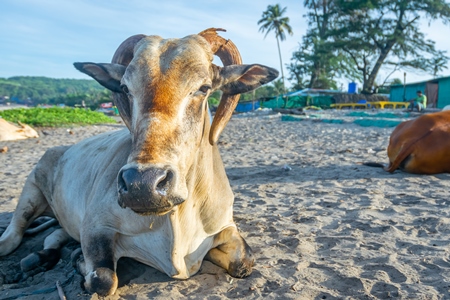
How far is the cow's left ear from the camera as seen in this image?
119 inches

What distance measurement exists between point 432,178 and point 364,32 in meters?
32.7

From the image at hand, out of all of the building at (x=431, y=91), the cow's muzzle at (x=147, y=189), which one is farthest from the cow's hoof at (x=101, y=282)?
the building at (x=431, y=91)

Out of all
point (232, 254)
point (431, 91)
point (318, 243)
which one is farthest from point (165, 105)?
point (431, 91)

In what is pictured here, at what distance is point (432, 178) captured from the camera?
5832 millimetres

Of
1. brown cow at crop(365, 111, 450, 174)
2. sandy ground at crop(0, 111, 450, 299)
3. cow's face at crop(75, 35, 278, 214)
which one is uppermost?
cow's face at crop(75, 35, 278, 214)

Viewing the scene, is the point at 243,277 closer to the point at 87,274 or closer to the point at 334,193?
the point at 87,274

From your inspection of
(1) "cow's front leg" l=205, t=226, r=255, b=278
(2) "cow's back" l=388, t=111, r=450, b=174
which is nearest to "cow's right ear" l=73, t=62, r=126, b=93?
(1) "cow's front leg" l=205, t=226, r=255, b=278

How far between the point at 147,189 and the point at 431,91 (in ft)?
102

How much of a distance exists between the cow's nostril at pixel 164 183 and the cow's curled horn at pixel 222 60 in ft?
3.26

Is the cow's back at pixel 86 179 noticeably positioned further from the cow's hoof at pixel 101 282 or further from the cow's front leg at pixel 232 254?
the cow's front leg at pixel 232 254

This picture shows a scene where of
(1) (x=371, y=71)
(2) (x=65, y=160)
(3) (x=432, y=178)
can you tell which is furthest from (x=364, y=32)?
(2) (x=65, y=160)

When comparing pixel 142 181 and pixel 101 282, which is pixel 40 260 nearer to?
pixel 101 282

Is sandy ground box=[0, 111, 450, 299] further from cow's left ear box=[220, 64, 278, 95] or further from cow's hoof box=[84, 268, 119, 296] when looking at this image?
cow's left ear box=[220, 64, 278, 95]

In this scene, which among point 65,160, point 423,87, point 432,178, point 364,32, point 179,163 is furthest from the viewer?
point 364,32
